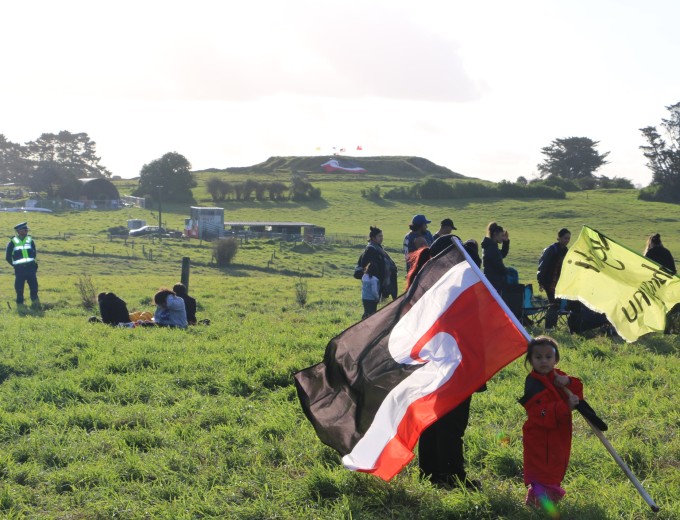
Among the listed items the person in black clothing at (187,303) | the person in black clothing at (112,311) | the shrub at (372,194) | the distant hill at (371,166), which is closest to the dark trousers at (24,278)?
the person in black clothing at (112,311)

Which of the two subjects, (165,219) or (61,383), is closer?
(61,383)

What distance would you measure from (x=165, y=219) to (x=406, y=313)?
7334cm

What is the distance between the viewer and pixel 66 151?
486 ft

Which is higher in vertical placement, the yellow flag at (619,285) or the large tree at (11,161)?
the large tree at (11,161)

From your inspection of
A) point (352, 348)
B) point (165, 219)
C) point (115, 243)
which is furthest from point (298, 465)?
point (165, 219)

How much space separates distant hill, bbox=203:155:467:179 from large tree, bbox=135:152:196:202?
4974 centimetres

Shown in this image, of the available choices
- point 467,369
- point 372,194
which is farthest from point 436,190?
point 467,369

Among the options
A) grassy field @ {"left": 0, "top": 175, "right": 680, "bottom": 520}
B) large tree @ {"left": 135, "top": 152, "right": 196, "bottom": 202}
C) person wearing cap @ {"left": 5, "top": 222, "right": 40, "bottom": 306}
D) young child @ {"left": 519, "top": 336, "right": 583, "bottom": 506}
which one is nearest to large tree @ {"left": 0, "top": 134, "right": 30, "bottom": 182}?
large tree @ {"left": 135, "top": 152, "right": 196, "bottom": 202}

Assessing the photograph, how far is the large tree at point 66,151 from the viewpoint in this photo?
481ft

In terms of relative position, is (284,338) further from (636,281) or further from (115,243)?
(115,243)

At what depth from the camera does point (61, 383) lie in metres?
9.41

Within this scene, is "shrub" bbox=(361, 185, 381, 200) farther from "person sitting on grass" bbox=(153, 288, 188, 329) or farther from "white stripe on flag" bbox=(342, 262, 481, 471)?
"white stripe on flag" bbox=(342, 262, 481, 471)

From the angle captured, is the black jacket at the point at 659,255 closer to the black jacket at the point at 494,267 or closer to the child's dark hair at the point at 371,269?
the black jacket at the point at 494,267

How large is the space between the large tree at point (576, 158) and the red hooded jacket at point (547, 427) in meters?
123
